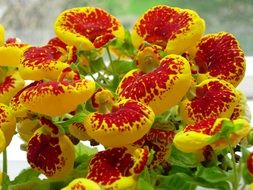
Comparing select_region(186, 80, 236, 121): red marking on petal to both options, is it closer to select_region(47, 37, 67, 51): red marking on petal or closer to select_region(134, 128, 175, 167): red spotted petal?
select_region(134, 128, 175, 167): red spotted petal

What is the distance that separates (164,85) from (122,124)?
4 cm

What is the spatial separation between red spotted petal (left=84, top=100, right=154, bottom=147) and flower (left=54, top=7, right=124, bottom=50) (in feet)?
0.35

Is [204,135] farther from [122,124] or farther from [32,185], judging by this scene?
[32,185]

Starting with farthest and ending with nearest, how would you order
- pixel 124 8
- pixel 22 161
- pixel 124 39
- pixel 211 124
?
1. pixel 124 8
2. pixel 22 161
3. pixel 124 39
4. pixel 211 124

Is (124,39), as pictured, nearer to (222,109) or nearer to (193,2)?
(222,109)

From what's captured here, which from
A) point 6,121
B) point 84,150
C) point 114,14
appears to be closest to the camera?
point 6,121

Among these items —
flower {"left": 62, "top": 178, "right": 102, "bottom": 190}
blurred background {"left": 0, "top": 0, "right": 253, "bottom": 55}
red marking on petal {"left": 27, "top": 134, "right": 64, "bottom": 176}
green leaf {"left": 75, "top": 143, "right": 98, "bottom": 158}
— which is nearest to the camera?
flower {"left": 62, "top": 178, "right": 102, "bottom": 190}

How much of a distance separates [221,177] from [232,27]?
2.87 feet

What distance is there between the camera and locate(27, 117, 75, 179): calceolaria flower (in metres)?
0.58

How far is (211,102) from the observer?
0.56 metres

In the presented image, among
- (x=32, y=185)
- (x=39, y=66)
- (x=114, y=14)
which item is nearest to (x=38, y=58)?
(x=39, y=66)

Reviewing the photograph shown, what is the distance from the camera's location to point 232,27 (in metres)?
1.40

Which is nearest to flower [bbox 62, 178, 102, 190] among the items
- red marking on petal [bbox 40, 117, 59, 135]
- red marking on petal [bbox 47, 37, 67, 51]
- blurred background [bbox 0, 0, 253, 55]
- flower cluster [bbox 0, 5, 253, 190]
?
flower cluster [bbox 0, 5, 253, 190]

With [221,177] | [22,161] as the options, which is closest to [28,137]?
[221,177]
